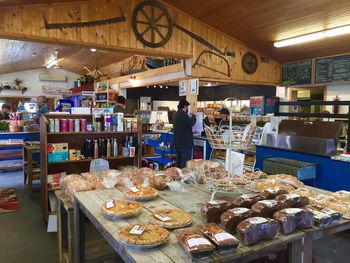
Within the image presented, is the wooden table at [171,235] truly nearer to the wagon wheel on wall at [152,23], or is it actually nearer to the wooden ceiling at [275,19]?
the wagon wheel on wall at [152,23]

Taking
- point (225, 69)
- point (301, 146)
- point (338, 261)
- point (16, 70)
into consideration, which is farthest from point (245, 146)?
point (16, 70)

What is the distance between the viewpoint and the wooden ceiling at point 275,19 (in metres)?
4.64

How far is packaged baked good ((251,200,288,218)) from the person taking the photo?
1.54m

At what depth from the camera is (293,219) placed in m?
1.46

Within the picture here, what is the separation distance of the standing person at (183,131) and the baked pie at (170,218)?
373 centimetres

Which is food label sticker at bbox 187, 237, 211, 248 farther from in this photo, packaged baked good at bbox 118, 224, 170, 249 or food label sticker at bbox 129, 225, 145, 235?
food label sticker at bbox 129, 225, 145, 235

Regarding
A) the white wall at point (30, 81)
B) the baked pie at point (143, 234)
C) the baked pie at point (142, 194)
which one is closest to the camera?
the baked pie at point (143, 234)

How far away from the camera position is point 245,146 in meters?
2.01

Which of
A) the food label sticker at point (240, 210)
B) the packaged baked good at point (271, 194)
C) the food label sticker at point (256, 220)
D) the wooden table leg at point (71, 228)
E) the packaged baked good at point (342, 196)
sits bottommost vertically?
the wooden table leg at point (71, 228)

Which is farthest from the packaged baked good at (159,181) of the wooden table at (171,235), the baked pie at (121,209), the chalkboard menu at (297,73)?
the chalkboard menu at (297,73)

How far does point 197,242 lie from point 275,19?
16.0 feet

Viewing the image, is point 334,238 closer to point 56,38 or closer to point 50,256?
point 50,256

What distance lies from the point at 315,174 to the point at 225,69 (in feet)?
11.3

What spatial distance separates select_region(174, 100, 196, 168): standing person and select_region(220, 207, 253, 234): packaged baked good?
3.86m
